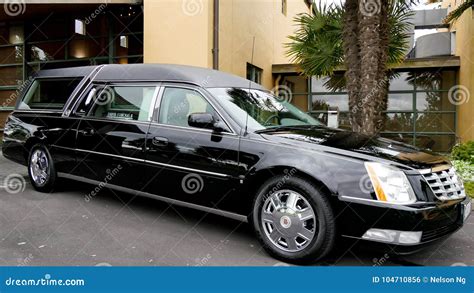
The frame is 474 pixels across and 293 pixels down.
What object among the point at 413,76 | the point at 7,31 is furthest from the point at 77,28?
the point at 413,76

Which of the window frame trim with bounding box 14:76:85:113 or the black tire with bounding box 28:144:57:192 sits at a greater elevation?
the window frame trim with bounding box 14:76:85:113

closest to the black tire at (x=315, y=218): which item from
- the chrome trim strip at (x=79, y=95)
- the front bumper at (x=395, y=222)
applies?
Answer: the front bumper at (x=395, y=222)

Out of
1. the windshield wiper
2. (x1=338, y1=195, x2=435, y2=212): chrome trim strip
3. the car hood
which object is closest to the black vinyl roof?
the windshield wiper

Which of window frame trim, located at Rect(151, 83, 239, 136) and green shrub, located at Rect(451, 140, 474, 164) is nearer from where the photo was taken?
window frame trim, located at Rect(151, 83, 239, 136)

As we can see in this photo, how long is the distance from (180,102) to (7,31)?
11.0m

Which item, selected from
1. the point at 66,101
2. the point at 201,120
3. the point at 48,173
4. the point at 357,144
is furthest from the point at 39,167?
the point at 357,144

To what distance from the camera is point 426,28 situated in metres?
17.4

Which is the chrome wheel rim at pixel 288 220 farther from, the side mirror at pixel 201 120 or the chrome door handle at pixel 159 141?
the chrome door handle at pixel 159 141

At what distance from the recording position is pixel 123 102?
4898mm

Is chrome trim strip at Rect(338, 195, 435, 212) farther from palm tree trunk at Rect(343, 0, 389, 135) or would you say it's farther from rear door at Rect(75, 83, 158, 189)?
palm tree trunk at Rect(343, 0, 389, 135)

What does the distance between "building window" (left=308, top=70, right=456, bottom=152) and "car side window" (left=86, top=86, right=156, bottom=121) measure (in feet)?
29.1

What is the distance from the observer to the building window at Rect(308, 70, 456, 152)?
12.4 metres

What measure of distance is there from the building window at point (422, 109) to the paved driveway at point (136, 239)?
8.08 metres

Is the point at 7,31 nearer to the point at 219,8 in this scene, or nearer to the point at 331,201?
the point at 219,8
